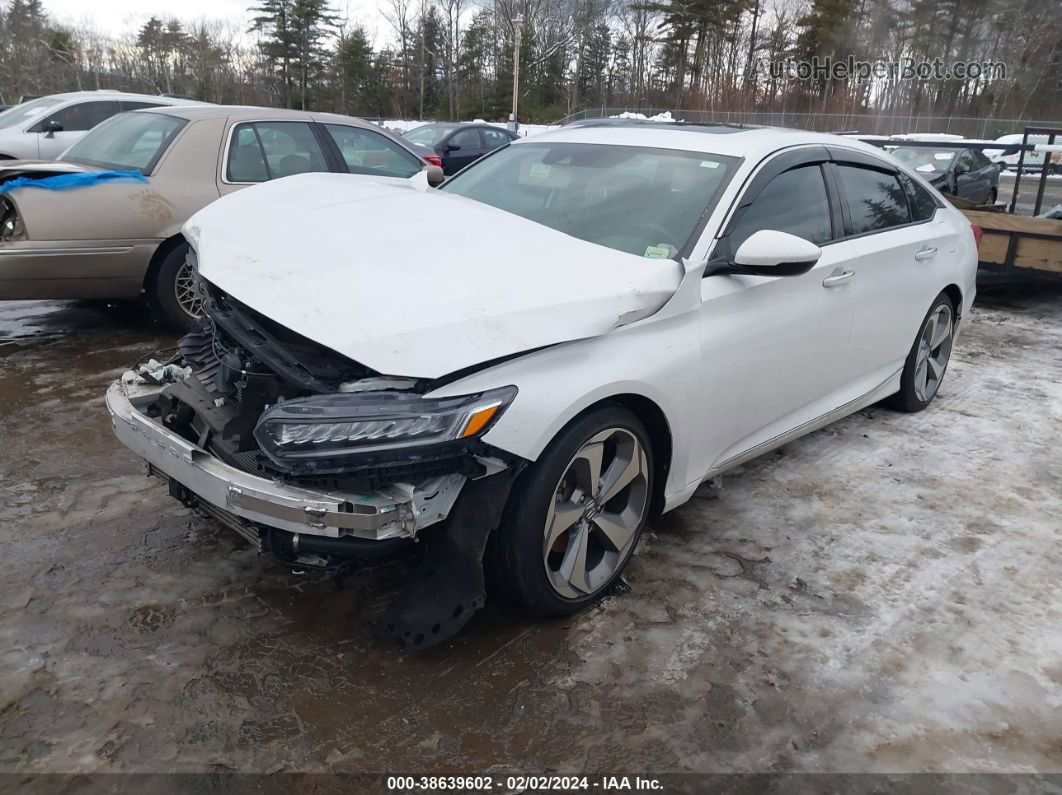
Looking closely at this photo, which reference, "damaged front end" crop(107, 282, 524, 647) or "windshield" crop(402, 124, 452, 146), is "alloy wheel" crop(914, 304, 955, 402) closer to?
"damaged front end" crop(107, 282, 524, 647)

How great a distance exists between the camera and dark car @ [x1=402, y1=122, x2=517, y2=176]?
14.8 m

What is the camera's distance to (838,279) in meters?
3.78

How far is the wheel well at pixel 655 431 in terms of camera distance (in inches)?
111

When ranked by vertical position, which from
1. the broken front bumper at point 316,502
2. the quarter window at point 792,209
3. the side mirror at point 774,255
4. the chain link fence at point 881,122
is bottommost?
the broken front bumper at point 316,502

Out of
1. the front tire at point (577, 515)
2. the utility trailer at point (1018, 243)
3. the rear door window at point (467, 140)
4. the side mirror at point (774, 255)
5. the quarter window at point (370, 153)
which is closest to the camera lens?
the front tire at point (577, 515)

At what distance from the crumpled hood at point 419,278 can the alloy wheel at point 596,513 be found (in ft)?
1.50

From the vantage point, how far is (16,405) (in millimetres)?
4668

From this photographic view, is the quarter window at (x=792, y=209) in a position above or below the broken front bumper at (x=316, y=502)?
above

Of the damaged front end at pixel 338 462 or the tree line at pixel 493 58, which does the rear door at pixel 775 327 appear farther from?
the tree line at pixel 493 58

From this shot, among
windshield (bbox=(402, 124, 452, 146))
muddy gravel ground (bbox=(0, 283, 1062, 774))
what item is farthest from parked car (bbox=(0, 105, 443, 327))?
windshield (bbox=(402, 124, 452, 146))

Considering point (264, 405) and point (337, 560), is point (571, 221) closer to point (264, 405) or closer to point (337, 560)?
point (264, 405)

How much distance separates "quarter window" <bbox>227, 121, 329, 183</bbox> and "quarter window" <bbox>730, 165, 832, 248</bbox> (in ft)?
13.3

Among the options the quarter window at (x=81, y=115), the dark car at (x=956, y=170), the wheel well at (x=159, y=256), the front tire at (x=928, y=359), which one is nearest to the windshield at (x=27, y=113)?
the quarter window at (x=81, y=115)

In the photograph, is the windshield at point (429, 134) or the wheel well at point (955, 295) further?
the windshield at point (429, 134)
